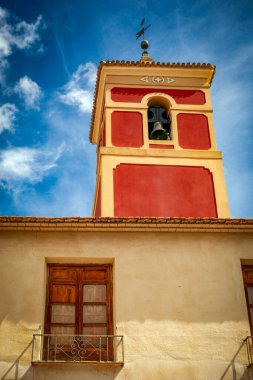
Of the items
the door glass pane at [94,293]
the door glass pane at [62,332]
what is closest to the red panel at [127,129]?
the door glass pane at [94,293]

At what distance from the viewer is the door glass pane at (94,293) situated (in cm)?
1079

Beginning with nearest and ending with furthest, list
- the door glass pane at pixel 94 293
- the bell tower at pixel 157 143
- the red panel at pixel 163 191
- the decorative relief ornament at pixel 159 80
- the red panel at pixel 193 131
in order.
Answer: the door glass pane at pixel 94 293
the red panel at pixel 163 191
the bell tower at pixel 157 143
the red panel at pixel 193 131
the decorative relief ornament at pixel 159 80

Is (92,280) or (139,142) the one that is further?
(139,142)

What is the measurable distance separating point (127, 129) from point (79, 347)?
7.69m

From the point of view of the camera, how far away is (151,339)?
1018 cm

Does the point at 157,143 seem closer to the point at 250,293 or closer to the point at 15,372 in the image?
the point at 250,293

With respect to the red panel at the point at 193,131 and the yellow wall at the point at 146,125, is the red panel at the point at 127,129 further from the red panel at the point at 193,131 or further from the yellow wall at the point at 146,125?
the red panel at the point at 193,131

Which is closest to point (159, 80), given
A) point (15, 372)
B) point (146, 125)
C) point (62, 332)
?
point (146, 125)

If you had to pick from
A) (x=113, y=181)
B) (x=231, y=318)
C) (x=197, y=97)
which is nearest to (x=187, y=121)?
(x=197, y=97)

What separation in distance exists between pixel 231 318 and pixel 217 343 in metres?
0.58

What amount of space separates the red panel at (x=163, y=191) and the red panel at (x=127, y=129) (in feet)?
2.83

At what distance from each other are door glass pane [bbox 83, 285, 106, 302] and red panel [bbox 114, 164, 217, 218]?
3927 mm

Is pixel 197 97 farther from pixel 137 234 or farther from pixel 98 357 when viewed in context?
pixel 98 357

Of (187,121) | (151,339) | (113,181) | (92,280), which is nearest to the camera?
(151,339)
